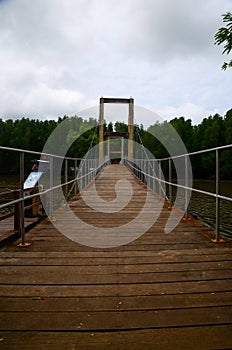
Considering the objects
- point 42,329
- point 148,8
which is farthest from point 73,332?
point 148,8

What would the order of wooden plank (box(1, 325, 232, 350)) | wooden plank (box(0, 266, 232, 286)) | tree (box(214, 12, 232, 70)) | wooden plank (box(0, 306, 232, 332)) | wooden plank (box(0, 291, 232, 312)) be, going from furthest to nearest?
tree (box(214, 12, 232, 70)), wooden plank (box(0, 266, 232, 286)), wooden plank (box(0, 291, 232, 312)), wooden plank (box(0, 306, 232, 332)), wooden plank (box(1, 325, 232, 350))

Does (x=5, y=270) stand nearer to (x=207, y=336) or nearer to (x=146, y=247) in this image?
(x=146, y=247)

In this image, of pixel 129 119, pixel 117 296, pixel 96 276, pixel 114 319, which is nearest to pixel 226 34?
pixel 96 276

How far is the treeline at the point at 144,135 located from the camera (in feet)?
119

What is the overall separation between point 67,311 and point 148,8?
8.40 metres

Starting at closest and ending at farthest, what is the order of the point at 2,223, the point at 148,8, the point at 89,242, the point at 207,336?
the point at 207,336 < the point at 89,242 < the point at 2,223 < the point at 148,8

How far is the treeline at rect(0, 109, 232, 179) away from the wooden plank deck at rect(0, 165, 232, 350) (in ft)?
94.5

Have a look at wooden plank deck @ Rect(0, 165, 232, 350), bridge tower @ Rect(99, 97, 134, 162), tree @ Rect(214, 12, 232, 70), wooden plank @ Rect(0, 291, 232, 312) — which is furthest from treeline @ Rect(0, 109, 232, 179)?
wooden plank @ Rect(0, 291, 232, 312)

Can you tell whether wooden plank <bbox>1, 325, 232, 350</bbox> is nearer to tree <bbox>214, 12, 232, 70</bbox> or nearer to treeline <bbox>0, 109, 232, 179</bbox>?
tree <bbox>214, 12, 232, 70</bbox>

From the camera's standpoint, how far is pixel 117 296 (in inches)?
62.7

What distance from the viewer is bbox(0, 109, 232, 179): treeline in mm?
36250

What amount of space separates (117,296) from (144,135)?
48818mm

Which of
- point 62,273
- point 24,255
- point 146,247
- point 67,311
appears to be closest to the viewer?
point 67,311

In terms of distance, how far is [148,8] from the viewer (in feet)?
27.0
